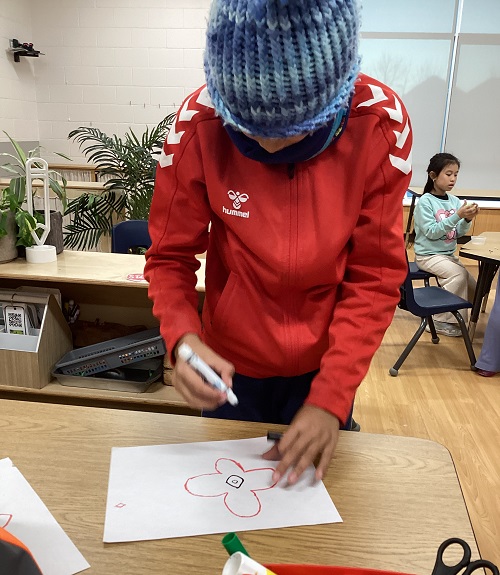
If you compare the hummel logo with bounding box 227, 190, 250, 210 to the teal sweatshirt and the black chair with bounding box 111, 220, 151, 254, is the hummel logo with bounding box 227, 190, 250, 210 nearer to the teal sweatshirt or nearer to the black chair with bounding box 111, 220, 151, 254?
the black chair with bounding box 111, 220, 151, 254

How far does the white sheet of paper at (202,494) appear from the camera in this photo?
741mm

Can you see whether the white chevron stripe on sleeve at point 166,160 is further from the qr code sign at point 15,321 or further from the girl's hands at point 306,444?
the qr code sign at point 15,321

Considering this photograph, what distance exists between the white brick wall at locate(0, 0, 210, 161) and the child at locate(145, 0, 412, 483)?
4647 millimetres

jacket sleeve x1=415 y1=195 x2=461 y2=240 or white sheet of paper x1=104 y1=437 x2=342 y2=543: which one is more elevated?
white sheet of paper x1=104 y1=437 x2=342 y2=543

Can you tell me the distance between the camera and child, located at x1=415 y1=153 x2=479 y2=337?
12.4 feet

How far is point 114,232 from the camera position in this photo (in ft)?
8.46

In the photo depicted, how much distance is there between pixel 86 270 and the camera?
→ 6.63 ft

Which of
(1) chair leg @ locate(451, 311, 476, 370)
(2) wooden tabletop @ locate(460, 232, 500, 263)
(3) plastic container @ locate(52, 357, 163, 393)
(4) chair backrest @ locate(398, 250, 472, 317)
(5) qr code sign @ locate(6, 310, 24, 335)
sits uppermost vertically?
(5) qr code sign @ locate(6, 310, 24, 335)

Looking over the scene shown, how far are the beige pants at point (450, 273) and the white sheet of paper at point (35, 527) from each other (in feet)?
11.3

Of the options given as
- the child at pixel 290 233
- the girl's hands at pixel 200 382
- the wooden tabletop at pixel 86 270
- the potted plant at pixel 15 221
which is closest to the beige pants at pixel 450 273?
the wooden tabletop at pixel 86 270

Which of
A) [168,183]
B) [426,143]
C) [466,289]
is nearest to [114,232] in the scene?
[168,183]

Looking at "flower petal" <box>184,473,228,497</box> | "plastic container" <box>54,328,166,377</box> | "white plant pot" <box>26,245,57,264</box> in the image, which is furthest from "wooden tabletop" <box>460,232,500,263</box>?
"flower petal" <box>184,473,228,497</box>

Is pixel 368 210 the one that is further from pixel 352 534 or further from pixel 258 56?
pixel 352 534

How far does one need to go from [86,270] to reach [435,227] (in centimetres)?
263
